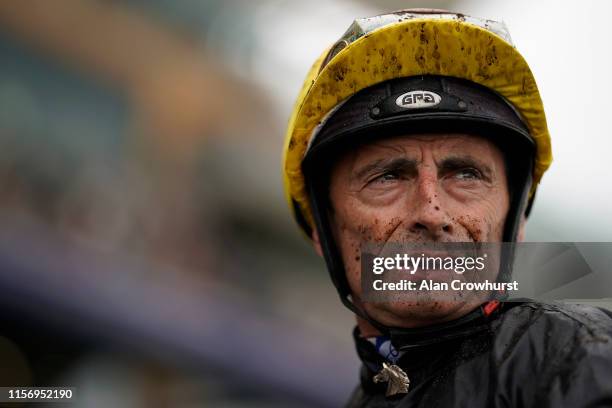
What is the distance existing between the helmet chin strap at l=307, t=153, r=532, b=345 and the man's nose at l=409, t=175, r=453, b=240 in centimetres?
24

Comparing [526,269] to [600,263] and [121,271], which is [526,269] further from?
[121,271]

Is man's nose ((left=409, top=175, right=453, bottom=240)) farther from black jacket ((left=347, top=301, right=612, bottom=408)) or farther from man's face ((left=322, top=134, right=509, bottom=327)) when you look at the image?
black jacket ((left=347, top=301, right=612, bottom=408))

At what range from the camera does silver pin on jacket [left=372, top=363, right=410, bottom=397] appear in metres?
1.63

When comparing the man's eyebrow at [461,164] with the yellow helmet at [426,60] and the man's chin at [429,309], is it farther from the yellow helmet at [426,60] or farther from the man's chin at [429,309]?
the man's chin at [429,309]

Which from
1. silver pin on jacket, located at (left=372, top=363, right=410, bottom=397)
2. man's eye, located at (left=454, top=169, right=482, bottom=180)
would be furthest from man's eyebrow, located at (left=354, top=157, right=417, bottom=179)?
silver pin on jacket, located at (left=372, top=363, right=410, bottom=397)

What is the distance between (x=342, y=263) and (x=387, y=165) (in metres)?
0.41

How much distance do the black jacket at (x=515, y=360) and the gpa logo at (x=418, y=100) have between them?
0.63 m

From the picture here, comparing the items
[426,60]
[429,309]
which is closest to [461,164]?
[426,60]

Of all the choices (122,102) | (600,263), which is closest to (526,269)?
(600,263)

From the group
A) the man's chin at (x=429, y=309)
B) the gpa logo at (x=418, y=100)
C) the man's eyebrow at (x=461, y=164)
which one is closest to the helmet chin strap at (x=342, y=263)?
the man's chin at (x=429, y=309)

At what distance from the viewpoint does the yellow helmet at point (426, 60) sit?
183 cm

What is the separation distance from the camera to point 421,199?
169 centimetres

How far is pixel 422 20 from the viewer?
184cm

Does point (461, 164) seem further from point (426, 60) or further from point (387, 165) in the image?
point (426, 60)
